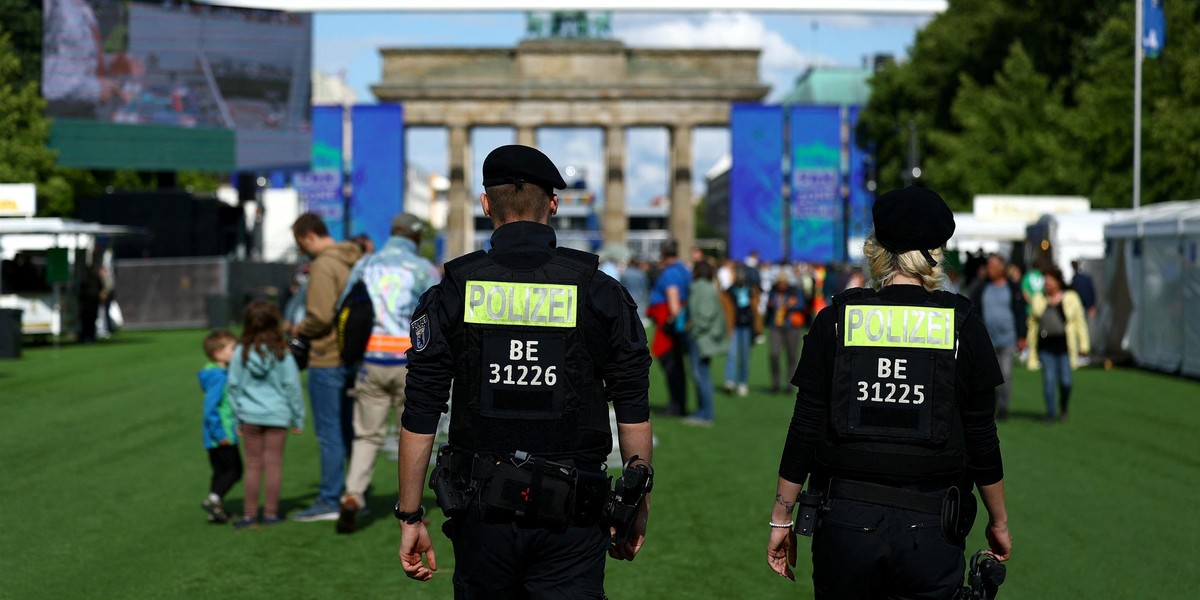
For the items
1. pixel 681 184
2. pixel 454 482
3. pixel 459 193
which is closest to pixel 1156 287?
pixel 454 482

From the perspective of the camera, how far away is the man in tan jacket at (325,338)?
9211mm

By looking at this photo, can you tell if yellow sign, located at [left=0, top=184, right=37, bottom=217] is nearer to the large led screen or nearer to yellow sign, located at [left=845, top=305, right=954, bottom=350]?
the large led screen

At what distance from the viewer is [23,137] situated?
4100cm

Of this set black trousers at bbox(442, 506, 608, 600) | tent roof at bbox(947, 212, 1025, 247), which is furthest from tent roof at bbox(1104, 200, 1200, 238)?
black trousers at bbox(442, 506, 608, 600)

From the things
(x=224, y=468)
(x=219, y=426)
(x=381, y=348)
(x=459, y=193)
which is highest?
(x=459, y=193)

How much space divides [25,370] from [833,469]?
21.6 m

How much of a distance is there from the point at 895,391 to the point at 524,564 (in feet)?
3.80

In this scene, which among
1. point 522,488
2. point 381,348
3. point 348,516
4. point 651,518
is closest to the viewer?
point 522,488

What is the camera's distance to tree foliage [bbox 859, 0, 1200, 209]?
33.6 metres

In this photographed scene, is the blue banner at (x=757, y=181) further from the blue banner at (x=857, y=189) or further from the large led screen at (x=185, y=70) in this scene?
the large led screen at (x=185, y=70)

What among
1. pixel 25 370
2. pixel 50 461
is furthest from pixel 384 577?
pixel 25 370

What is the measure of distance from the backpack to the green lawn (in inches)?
46.5

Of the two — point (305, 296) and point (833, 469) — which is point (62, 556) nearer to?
point (305, 296)

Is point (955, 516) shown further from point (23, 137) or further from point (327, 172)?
point (327, 172)
